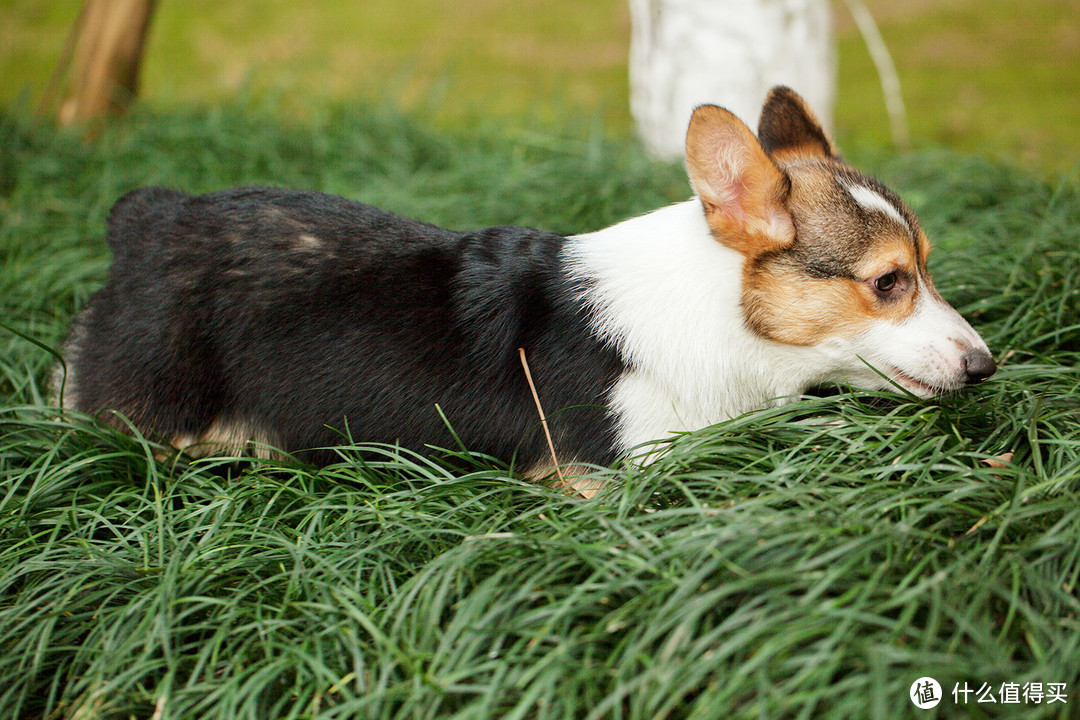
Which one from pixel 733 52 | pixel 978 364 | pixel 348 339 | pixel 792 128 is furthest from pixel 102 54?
pixel 978 364

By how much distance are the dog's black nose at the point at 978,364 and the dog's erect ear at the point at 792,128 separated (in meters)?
1.04

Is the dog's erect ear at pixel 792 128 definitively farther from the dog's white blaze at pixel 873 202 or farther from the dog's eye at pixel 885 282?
the dog's eye at pixel 885 282

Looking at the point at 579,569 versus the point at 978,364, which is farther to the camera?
the point at 978,364

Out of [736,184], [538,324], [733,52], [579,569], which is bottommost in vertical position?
[579,569]

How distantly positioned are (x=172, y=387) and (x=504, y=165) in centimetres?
317

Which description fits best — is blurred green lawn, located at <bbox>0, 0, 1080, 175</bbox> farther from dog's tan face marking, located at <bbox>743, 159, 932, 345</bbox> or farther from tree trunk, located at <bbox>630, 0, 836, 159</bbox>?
dog's tan face marking, located at <bbox>743, 159, 932, 345</bbox>

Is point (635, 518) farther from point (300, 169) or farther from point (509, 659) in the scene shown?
point (300, 169)

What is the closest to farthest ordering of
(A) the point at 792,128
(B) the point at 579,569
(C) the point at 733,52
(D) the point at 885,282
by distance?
(B) the point at 579,569 → (D) the point at 885,282 → (A) the point at 792,128 → (C) the point at 733,52

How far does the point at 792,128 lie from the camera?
3500mm

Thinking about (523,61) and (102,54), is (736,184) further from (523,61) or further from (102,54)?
(523,61)

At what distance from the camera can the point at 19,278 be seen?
4.50m

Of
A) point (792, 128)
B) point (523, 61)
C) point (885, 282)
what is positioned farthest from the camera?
point (523, 61)

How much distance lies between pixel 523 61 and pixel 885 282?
22.8 feet

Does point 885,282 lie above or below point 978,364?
above
